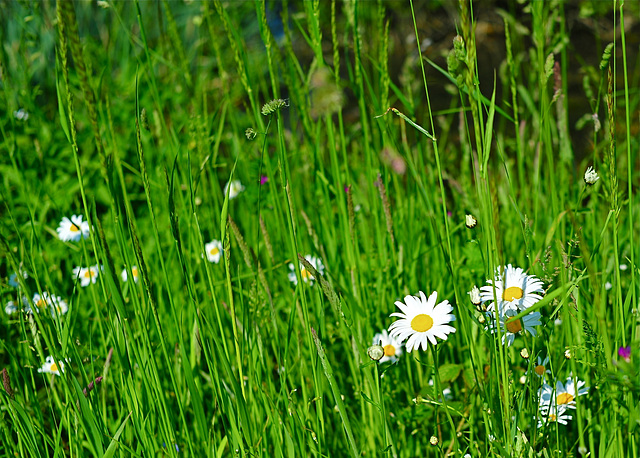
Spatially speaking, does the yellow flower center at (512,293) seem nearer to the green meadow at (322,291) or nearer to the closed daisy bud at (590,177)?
the green meadow at (322,291)

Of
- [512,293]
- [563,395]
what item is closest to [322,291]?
[512,293]

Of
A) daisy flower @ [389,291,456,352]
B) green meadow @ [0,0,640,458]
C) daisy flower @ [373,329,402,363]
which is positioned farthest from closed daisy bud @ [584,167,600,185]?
daisy flower @ [373,329,402,363]

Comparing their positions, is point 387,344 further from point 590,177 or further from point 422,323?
point 590,177

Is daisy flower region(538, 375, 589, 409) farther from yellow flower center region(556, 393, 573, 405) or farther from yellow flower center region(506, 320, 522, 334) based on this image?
yellow flower center region(506, 320, 522, 334)

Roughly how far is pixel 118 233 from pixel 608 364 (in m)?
0.67

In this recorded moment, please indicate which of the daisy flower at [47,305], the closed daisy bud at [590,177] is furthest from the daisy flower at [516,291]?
the daisy flower at [47,305]

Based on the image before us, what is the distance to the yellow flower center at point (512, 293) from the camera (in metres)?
0.80

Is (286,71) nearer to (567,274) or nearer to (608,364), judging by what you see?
(567,274)

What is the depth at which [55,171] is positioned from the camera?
207 cm

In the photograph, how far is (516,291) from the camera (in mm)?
808

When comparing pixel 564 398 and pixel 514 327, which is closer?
pixel 514 327

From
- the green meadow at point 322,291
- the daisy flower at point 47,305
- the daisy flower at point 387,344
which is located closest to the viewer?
the green meadow at point 322,291

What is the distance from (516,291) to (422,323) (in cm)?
13

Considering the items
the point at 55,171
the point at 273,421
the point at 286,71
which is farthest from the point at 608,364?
the point at 55,171
